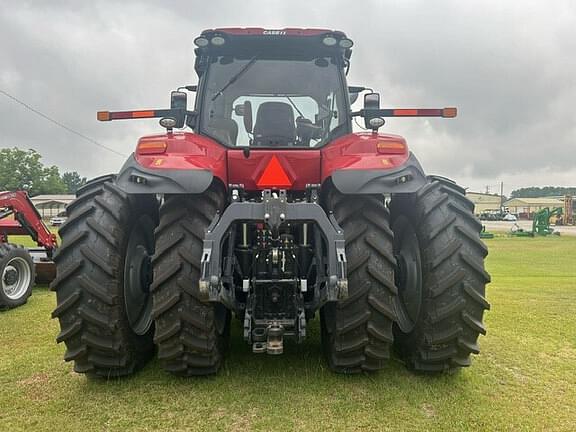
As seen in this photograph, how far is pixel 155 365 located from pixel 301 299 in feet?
4.34

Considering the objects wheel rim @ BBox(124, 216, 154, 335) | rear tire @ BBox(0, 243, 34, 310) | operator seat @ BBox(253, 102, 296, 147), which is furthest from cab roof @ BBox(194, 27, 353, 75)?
rear tire @ BBox(0, 243, 34, 310)

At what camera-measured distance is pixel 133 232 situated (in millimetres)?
3357

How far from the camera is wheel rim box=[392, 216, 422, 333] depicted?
330 cm

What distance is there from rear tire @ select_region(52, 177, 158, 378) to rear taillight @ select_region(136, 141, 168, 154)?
0.37m

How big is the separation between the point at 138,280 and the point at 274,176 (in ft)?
4.20

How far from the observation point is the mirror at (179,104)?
374cm

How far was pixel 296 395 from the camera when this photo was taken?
9.35ft

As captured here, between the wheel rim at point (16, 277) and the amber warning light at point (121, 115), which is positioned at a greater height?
the amber warning light at point (121, 115)

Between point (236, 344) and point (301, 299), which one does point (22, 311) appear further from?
point (301, 299)

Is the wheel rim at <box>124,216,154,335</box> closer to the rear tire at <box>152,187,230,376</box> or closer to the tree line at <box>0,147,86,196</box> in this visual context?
the rear tire at <box>152,187,230,376</box>

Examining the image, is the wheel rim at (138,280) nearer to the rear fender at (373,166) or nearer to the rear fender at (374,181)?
the rear fender at (373,166)

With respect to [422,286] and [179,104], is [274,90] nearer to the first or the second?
[179,104]

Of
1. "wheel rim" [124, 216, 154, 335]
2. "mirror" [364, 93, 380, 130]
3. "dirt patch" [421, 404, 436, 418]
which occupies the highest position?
"mirror" [364, 93, 380, 130]

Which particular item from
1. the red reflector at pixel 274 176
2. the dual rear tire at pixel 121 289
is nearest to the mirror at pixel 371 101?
the red reflector at pixel 274 176
